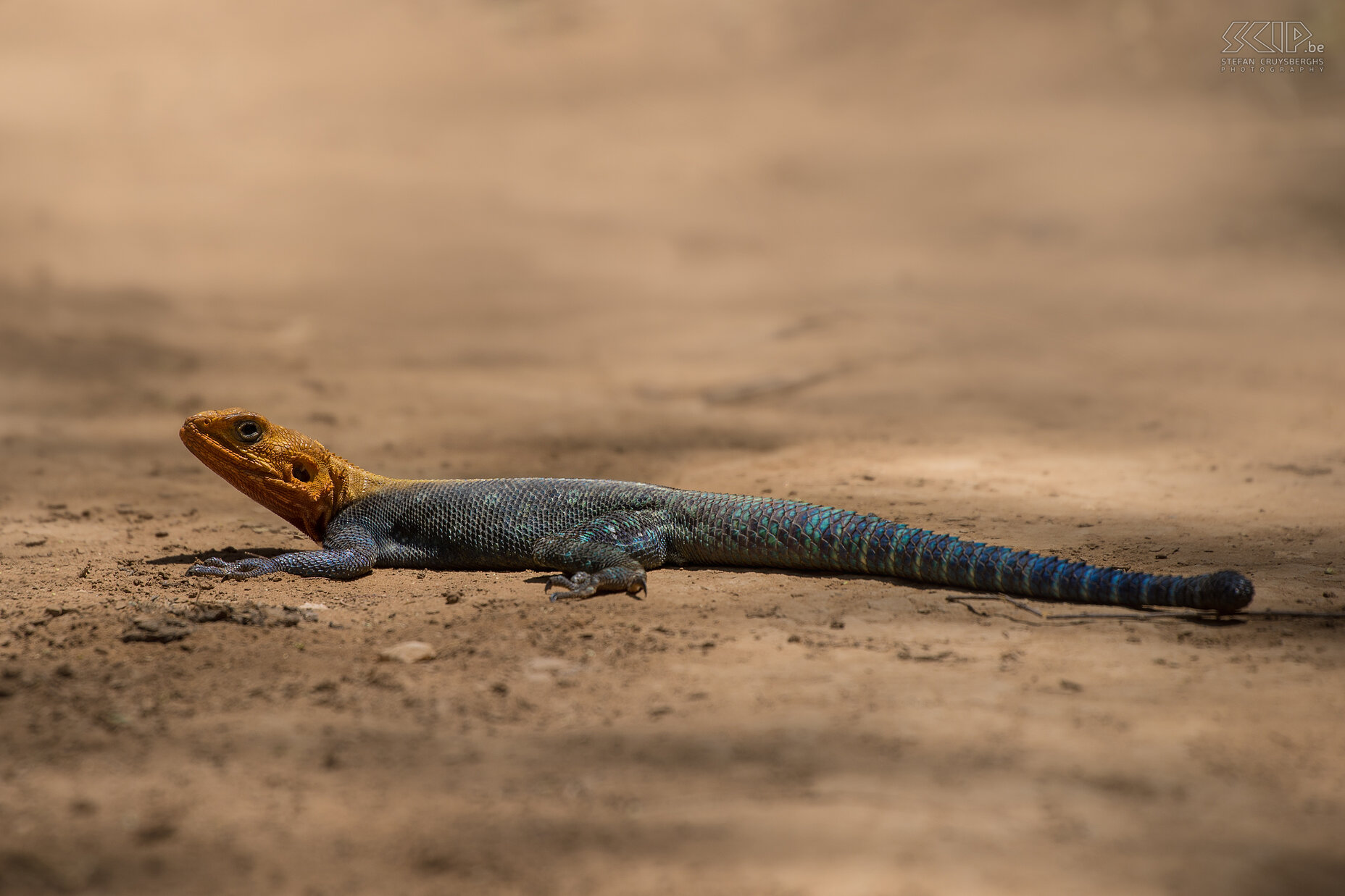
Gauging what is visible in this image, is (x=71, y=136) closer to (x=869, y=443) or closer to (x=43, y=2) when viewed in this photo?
(x=43, y=2)

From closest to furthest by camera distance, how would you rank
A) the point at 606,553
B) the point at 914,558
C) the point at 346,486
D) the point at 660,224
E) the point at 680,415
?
the point at 914,558 → the point at 606,553 → the point at 346,486 → the point at 680,415 → the point at 660,224

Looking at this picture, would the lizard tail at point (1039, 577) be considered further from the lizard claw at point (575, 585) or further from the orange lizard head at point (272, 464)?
the orange lizard head at point (272, 464)

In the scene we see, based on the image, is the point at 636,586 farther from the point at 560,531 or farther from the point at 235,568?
the point at 235,568

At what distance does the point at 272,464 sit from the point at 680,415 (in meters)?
4.27

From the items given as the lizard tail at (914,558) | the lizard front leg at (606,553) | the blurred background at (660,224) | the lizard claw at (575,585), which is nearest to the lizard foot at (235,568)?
the lizard front leg at (606,553)

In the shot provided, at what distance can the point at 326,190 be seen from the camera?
52.2 feet

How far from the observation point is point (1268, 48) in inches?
667

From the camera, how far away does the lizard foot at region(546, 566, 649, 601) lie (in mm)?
4625

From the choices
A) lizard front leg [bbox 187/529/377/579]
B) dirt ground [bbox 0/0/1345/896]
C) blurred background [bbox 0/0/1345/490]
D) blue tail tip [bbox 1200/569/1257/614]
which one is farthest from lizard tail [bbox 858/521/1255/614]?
blurred background [bbox 0/0/1345/490]

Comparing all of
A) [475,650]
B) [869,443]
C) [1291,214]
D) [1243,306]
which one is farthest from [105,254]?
[1291,214]

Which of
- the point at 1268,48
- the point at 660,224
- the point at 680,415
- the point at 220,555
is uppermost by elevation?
the point at 1268,48

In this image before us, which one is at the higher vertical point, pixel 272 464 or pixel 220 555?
pixel 272 464

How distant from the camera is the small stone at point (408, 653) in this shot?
3.79m

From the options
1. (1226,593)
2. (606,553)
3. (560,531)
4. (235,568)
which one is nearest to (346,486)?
(235,568)
